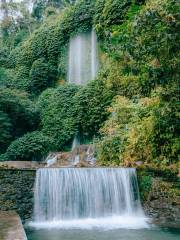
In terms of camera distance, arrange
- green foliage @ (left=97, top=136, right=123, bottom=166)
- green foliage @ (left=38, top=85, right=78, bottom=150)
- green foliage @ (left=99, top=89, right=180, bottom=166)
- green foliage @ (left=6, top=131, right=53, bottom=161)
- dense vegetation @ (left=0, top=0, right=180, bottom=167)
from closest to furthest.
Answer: dense vegetation @ (left=0, top=0, right=180, bottom=167) → green foliage @ (left=99, top=89, right=180, bottom=166) → green foliage @ (left=97, top=136, right=123, bottom=166) → green foliage @ (left=6, top=131, right=53, bottom=161) → green foliage @ (left=38, top=85, right=78, bottom=150)

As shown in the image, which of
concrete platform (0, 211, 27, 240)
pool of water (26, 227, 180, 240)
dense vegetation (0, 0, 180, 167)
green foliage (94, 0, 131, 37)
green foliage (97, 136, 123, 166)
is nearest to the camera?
concrete platform (0, 211, 27, 240)

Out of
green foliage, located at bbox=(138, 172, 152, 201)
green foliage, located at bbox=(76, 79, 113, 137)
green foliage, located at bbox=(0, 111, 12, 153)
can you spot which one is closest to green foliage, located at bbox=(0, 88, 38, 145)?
green foliage, located at bbox=(0, 111, 12, 153)

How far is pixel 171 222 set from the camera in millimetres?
10367

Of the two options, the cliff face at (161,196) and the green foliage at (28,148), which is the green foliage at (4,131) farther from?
the cliff face at (161,196)

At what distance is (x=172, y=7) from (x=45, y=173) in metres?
5.70

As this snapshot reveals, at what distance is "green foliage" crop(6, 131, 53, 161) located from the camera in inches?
728

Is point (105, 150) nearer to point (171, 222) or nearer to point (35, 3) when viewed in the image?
point (171, 222)

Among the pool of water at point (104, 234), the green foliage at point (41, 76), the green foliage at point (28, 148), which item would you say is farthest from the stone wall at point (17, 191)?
the green foliage at point (41, 76)

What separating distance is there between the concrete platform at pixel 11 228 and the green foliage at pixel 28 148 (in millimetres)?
9867

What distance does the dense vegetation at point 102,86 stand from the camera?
30.6 ft

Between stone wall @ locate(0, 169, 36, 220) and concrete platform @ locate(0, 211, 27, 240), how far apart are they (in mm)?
1475

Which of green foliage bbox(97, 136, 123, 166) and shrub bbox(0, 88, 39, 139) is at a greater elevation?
shrub bbox(0, 88, 39, 139)

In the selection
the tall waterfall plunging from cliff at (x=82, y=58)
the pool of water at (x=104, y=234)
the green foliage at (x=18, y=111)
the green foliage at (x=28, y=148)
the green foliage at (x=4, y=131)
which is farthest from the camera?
the tall waterfall plunging from cliff at (x=82, y=58)

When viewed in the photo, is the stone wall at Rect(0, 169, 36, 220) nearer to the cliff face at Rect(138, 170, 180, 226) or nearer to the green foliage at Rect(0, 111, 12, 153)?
the cliff face at Rect(138, 170, 180, 226)
